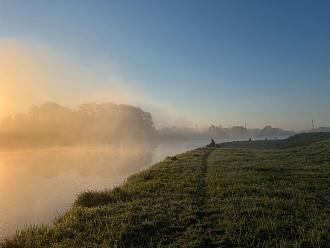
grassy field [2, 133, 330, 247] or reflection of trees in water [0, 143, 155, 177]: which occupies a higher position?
reflection of trees in water [0, 143, 155, 177]

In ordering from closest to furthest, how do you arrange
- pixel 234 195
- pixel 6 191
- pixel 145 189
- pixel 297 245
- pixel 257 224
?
pixel 297 245 → pixel 257 224 → pixel 234 195 → pixel 145 189 → pixel 6 191

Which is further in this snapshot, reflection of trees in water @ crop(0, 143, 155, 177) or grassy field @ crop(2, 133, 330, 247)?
reflection of trees in water @ crop(0, 143, 155, 177)

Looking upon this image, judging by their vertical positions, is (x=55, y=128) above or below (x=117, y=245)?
above

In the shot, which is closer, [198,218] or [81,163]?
[198,218]

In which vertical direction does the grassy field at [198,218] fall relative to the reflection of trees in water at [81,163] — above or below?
below

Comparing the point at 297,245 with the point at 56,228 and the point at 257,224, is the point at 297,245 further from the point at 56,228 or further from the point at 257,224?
the point at 56,228

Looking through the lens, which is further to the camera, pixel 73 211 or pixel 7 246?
pixel 73 211

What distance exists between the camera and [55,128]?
158m

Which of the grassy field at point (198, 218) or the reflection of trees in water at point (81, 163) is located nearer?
the grassy field at point (198, 218)

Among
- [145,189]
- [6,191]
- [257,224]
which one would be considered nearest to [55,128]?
[6,191]

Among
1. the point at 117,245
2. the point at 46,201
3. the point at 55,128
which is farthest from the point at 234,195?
the point at 55,128

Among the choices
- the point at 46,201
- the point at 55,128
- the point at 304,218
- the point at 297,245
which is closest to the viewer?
the point at 297,245

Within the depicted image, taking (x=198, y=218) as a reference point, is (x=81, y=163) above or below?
above

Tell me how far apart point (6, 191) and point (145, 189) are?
47.6 ft
